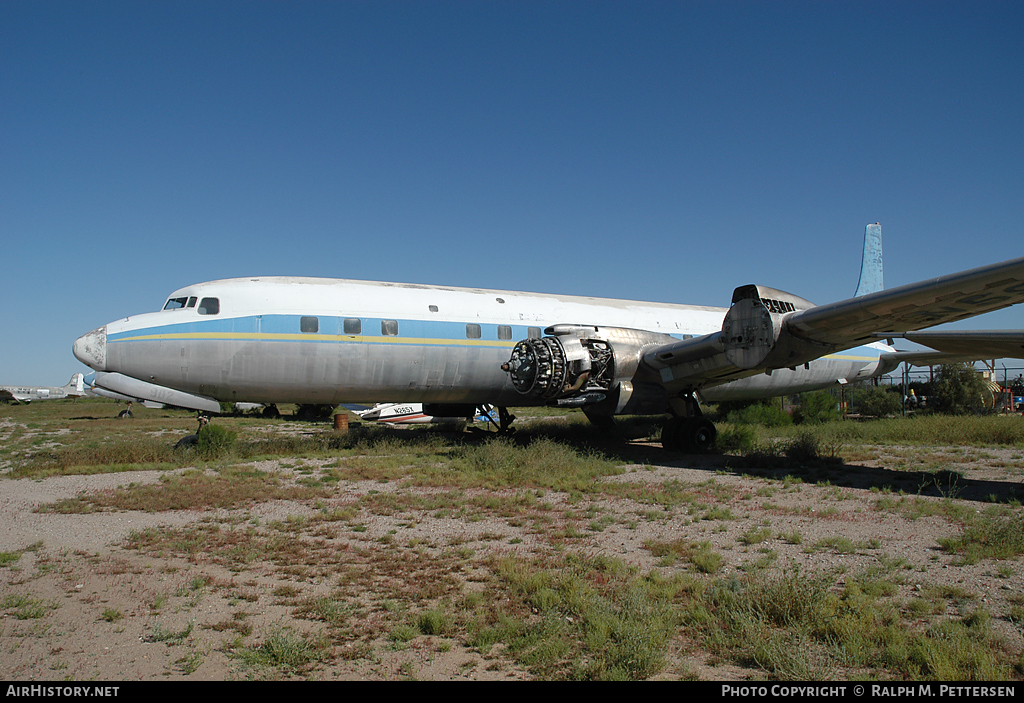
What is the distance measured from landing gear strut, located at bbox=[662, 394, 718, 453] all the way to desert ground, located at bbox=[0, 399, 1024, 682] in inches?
137

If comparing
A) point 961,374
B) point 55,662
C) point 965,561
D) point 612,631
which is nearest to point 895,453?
point 965,561

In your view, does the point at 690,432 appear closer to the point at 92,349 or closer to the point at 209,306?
the point at 209,306

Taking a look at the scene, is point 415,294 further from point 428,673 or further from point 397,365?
point 428,673

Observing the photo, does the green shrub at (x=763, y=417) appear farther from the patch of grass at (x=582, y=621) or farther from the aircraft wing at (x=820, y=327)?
the patch of grass at (x=582, y=621)

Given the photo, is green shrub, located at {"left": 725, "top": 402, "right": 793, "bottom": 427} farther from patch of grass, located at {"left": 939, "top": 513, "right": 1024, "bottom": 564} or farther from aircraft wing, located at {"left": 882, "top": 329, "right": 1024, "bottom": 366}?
patch of grass, located at {"left": 939, "top": 513, "right": 1024, "bottom": 564}

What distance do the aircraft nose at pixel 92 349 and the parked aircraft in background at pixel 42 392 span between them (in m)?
74.1

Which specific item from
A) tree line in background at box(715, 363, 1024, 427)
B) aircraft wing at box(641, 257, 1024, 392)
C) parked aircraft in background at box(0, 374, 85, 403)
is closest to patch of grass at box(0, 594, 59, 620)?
aircraft wing at box(641, 257, 1024, 392)

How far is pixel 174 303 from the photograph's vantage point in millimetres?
14078

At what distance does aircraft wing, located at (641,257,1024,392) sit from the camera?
1102cm

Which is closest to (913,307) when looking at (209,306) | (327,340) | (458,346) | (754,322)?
(754,322)

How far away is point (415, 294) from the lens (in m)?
15.8

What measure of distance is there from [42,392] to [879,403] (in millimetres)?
87322

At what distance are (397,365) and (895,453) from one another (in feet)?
40.1

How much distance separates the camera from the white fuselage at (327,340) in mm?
13422
